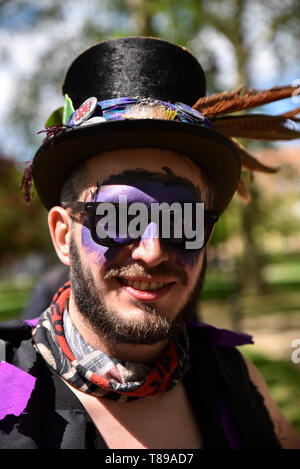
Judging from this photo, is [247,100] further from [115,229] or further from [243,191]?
[115,229]

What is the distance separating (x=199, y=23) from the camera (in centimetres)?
820

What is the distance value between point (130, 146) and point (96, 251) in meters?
0.46

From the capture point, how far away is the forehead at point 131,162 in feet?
6.00

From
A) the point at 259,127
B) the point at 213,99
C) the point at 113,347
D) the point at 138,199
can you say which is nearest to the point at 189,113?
the point at 213,99

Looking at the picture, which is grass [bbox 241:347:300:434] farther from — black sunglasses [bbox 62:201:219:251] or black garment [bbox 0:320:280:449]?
black sunglasses [bbox 62:201:219:251]

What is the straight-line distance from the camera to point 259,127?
7.37ft

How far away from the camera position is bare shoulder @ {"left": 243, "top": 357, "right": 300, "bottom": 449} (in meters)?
2.23

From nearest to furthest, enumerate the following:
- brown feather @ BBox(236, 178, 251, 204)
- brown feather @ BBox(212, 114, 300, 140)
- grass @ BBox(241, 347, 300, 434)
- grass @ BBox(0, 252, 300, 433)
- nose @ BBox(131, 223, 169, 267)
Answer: nose @ BBox(131, 223, 169, 267) < brown feather @ BBox(212, 114, 300, 140) < brown feather @ BBox(236, 178, 251, 204) < grass @ BBox(241, 347, 300, 434) < grass @ BBox(0, 252, 300, 433)

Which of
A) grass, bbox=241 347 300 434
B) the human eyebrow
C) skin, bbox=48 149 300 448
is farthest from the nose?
grass, bbox=241 347 300 434

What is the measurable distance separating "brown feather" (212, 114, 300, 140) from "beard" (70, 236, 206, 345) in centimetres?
83

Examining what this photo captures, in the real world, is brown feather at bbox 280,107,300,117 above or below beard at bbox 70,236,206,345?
above

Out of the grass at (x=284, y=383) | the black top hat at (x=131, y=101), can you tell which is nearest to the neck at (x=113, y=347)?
the black top hat at (x=131, y=101)
